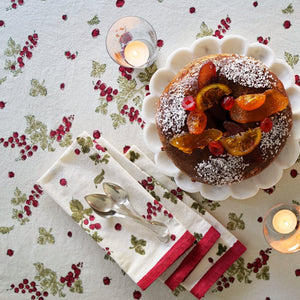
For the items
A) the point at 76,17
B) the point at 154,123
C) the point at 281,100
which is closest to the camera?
the point at 281,100

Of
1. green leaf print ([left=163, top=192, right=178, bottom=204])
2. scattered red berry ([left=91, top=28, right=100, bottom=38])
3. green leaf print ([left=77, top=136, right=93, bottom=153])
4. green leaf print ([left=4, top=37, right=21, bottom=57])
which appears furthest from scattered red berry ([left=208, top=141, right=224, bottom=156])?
green leaf print ([left=4, top=37, right=21, bottom=57])

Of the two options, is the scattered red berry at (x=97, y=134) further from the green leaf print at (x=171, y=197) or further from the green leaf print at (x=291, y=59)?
the green leaf print at (x=291, y=59)

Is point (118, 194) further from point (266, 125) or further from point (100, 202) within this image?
point (266, 125)

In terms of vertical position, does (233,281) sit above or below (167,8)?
below

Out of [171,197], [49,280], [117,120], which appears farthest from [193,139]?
[49,280]

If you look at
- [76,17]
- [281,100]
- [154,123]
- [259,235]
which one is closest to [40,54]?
[76,17]

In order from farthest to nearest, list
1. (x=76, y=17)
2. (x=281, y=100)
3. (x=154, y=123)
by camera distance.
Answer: (x=76, y=17) → (x=154, y=123) → (x=281, y=100)

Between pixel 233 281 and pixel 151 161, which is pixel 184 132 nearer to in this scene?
pixel 151 161
